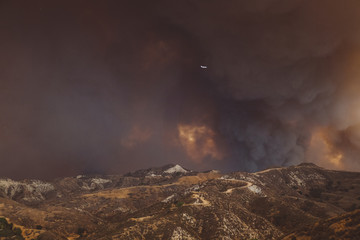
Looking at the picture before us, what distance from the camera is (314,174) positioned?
160 metres

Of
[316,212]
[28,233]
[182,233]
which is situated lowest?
[28,233]

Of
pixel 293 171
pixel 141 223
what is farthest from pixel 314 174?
pixel 141 223

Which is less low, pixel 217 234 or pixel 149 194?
pixel 149 194

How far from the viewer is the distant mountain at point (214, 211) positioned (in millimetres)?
57406

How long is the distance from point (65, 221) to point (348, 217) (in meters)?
104

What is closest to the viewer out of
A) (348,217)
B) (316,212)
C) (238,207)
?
(348,217)

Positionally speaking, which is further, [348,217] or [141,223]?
[141,223]

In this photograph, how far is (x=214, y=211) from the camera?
224 feet

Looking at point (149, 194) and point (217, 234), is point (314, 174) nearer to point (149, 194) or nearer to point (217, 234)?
point (149, 194)

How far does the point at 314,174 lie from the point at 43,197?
8264 inches

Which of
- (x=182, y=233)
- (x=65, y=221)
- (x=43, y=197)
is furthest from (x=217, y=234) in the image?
(x=43, y=197)

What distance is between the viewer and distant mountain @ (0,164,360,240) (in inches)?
2260

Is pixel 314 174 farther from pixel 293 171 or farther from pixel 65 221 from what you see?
pixel 65 221

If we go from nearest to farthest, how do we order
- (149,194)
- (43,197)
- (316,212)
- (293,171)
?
(316,212)
(149,194)
(293,171)
(43,197)
